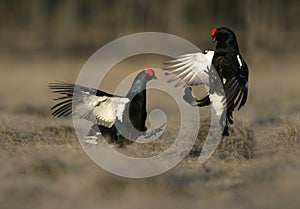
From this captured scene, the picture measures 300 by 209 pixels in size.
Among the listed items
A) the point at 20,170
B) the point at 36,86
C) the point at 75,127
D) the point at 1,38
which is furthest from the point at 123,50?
the point at 20,170

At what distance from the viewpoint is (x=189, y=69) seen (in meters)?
7.18

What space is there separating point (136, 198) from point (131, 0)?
87.3ft

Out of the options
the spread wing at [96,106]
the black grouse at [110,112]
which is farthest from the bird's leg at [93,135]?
the spread wing at [96,106]

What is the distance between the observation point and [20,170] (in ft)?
17.2

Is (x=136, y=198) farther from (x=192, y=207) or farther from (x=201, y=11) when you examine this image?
(x=201, y=11)

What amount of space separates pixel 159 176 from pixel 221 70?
80.2 inches

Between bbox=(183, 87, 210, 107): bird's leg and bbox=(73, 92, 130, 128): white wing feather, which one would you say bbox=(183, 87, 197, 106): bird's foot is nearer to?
bbox=(183, 87, 210, 107): bird's leg

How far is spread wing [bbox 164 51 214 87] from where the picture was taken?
709cm

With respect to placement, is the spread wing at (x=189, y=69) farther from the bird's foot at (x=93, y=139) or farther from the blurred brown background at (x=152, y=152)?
the bird's foot at (x=93, y=139)

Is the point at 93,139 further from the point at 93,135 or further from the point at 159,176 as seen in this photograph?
the point at 159,176

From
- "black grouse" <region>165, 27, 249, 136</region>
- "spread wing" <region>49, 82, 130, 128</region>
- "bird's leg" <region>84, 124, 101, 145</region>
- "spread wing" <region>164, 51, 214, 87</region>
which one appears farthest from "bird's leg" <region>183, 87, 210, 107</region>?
"bird's leg" <region>84, 124, 101, 145</region>

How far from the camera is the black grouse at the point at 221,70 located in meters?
6.73

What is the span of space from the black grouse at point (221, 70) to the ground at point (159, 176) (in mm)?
467

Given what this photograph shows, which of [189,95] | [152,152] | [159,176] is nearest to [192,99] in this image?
[189,95]
